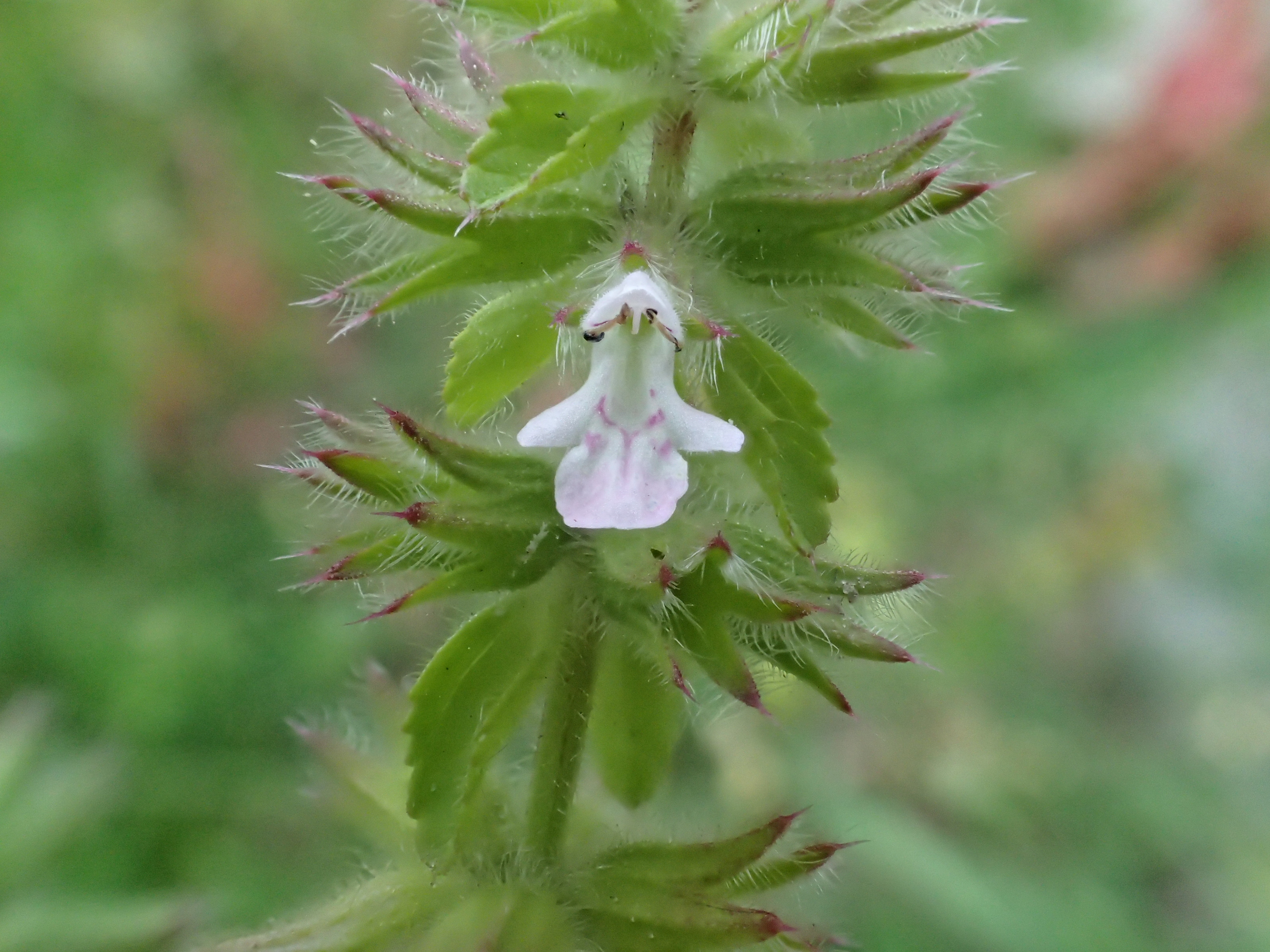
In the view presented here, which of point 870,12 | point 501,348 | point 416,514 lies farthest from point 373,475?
point 870,12

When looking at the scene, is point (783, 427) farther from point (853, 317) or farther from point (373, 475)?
point (373, 475)

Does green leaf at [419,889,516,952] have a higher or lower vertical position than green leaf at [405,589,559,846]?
lower

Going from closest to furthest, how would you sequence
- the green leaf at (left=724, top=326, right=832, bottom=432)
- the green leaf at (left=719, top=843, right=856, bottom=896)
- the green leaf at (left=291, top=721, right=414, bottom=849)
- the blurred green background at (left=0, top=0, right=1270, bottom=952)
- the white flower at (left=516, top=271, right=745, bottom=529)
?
the white flower at (left=516, top=271, right=745, bottom=529), the green leaf at (left=724, top=326, right=832, bottom=432), the green leaf at (left=719, top=843, right=856, bottom=896), the green leaf at (left=291, top=721, right=414, bottom=849), the blurred green background at (left=0, top=0, right=1270, bottom=952)

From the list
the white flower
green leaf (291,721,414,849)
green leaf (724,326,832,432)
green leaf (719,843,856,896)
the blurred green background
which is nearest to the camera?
the white flower

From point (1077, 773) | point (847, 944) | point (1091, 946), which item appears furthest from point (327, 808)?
point (1077, 773)

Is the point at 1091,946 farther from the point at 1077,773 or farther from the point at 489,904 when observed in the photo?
the point at 489,904

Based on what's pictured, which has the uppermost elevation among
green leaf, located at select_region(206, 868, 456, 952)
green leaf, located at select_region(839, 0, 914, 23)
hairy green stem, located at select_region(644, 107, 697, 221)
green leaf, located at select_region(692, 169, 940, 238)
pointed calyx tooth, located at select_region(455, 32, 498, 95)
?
green leaf, located at select_region(839, 0, 914, 23)

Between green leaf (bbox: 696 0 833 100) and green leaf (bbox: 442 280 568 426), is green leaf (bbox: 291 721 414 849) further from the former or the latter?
green leaf (bbox: 696 0 833 100)

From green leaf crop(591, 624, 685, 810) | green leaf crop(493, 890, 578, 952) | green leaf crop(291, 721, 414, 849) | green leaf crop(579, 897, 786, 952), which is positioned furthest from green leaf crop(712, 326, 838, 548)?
green leaf crop(291, 721, 414, 849)
